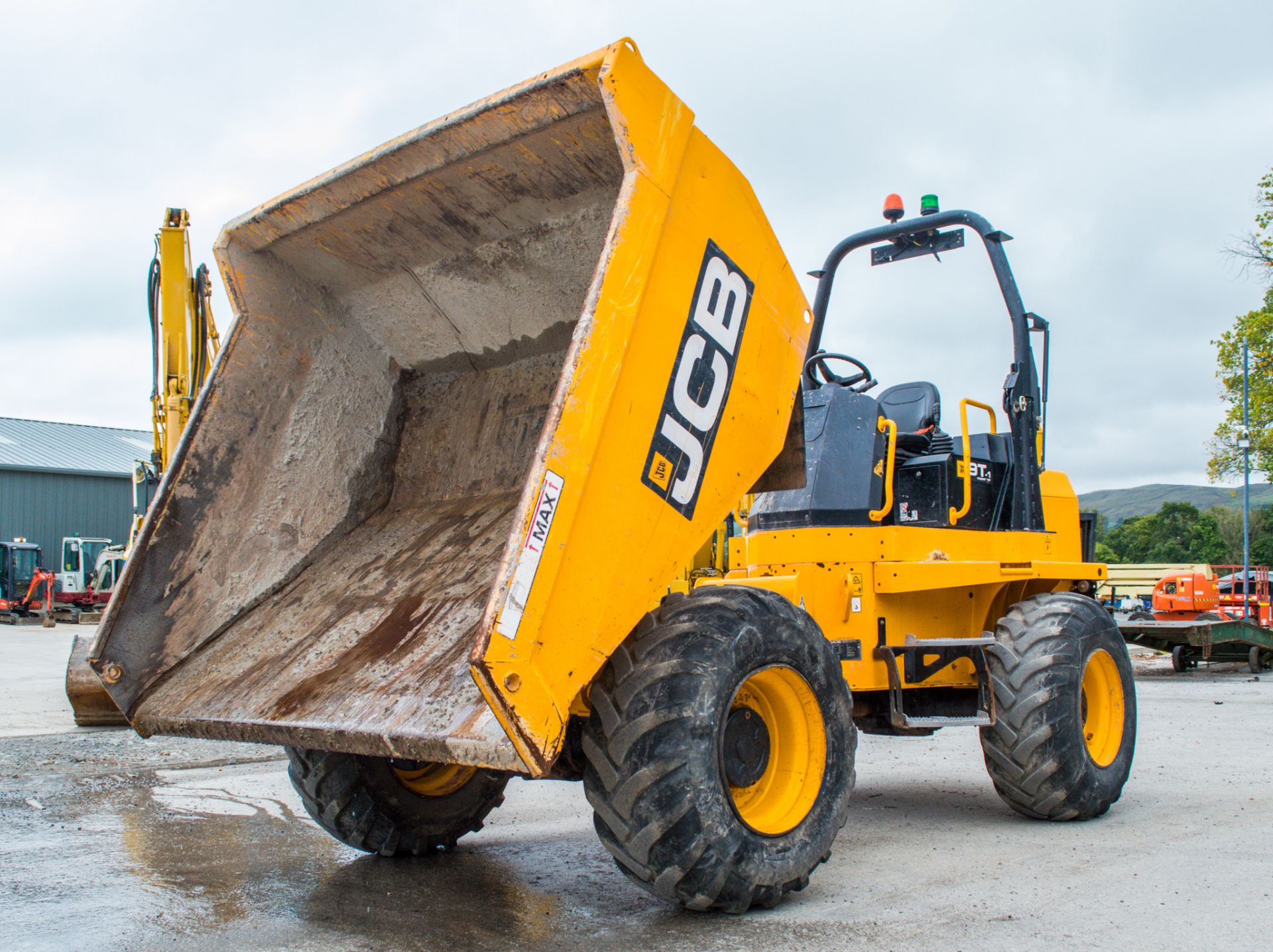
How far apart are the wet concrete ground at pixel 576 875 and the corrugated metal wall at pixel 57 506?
35.0 m

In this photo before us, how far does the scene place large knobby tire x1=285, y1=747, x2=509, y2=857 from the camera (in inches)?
168

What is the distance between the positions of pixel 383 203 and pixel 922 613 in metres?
3.15

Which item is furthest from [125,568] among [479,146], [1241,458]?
[1241,458]

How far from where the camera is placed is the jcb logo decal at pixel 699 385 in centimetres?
336

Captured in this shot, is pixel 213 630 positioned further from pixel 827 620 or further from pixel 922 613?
pixel 922 613

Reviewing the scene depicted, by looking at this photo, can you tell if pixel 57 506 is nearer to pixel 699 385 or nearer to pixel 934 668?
pixel 934 668

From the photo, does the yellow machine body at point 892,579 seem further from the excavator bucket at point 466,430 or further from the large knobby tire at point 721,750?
the excavator bucket at point 466,430

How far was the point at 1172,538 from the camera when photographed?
47156 millimetres

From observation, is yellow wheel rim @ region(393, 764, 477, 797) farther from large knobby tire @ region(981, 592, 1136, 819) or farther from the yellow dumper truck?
large knobby tire @ region(981, 592, 1136, 819)

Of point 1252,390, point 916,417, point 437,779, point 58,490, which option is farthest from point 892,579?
point 58,490

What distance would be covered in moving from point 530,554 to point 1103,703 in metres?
4.00

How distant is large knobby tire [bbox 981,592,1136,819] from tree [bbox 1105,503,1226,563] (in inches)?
1664

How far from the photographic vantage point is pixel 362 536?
4.77m

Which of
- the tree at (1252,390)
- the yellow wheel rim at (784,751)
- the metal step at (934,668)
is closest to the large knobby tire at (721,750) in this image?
the yellow wheel rim at (784,751)
